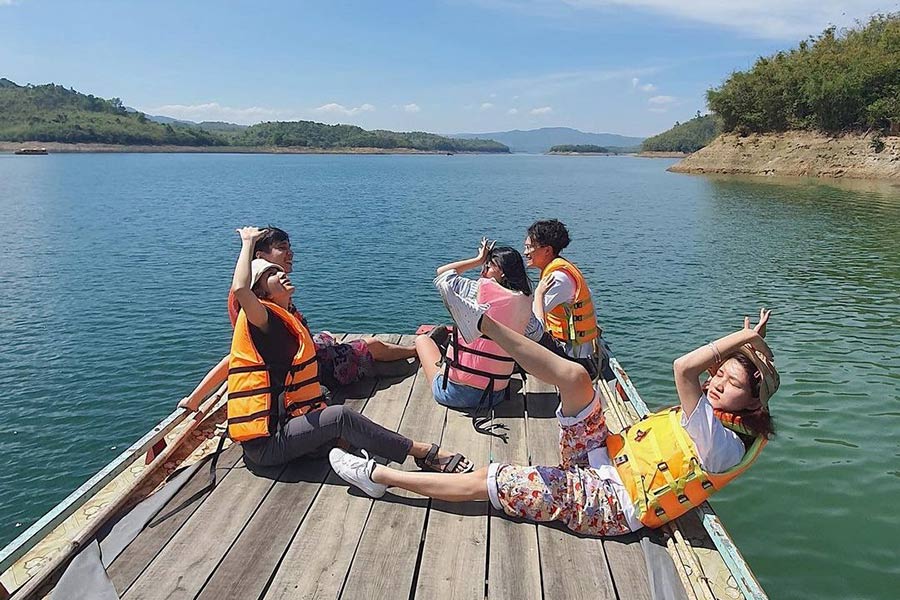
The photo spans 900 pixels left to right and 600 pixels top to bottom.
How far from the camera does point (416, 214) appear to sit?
36.3 m

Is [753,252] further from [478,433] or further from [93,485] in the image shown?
[93,485]

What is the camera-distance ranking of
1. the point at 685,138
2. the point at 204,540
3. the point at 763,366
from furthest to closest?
the point at 685,138 → the point at 204,540 → the point at 763,366

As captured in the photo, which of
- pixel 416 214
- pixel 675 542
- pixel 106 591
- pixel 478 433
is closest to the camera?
pixel 106 591

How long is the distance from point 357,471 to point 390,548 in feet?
2.26

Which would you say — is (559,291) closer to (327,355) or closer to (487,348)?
(487,348)

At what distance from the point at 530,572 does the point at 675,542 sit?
1023 mm

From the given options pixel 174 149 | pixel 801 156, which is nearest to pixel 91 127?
pixel 174 149

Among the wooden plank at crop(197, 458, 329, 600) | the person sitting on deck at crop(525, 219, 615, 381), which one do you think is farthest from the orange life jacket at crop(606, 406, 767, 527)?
the wooden plank at crop(197, 458, 329, 600)

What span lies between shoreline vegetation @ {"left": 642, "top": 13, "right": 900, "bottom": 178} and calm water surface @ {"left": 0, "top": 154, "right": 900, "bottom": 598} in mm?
20091

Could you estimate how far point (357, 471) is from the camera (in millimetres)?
4504

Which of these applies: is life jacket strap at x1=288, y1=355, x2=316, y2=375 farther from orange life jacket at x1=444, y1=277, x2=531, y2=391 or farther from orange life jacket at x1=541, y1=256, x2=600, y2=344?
orange life jacket at x1=541, y1=256, x2=600, y2=344

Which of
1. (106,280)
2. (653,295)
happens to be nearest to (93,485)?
(653,295)

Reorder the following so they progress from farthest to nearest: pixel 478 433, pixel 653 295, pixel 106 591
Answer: pixel 653 295
pixel 478 433
pixel 106 591

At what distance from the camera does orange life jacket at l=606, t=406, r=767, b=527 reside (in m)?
3.85
